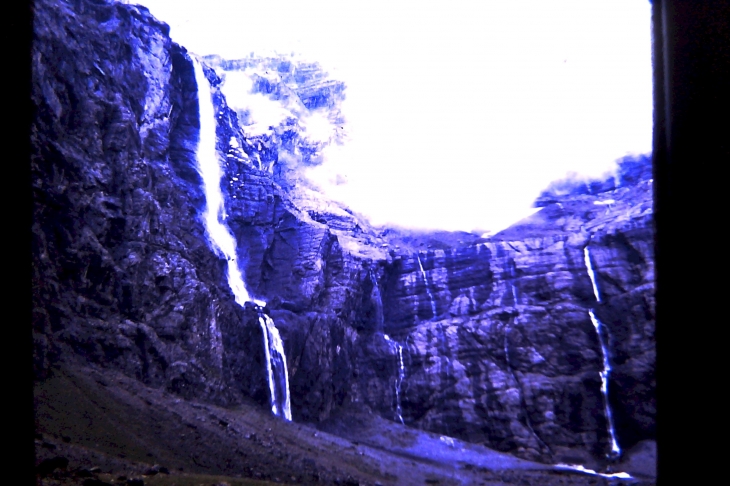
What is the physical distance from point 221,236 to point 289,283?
24.4ft

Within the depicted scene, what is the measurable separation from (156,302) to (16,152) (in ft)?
129

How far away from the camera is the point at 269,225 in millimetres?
56688

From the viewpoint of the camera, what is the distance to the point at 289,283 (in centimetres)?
5500

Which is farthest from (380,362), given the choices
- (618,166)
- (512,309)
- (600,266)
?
(618,166)

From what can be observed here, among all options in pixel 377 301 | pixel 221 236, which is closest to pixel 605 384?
pixel 377 301

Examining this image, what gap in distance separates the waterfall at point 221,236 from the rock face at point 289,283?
0.94 meters

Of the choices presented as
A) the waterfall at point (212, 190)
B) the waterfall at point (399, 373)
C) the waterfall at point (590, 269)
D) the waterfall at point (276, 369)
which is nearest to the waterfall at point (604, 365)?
the waterfall at point (590, 269)

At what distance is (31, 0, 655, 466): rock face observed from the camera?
3575 centimetres

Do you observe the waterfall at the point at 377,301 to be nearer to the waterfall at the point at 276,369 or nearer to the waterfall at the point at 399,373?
the waterfall at the point at 399,373

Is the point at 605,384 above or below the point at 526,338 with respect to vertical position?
below

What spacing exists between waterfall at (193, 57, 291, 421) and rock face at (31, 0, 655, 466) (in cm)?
94

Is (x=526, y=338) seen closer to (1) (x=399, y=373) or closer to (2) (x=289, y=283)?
(1) (x=399, y=373)

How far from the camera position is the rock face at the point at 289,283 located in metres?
35.8

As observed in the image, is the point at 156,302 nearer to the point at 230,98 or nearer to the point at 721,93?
the point at 721,93
